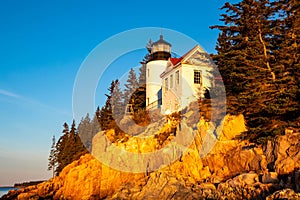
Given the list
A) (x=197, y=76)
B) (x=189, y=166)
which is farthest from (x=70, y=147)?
(x=189, y=166)

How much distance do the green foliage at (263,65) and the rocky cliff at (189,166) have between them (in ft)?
3.60

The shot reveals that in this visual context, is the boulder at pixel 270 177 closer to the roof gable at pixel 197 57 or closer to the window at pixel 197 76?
the window at pixel 197 76

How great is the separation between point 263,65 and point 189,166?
25.9 ft

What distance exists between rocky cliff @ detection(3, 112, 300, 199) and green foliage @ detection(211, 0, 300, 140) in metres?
1.10

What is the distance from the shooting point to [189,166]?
742 inches

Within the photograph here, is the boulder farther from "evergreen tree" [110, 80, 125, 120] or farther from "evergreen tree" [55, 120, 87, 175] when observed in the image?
"evergreen tree" [55, 120, 87, 175]

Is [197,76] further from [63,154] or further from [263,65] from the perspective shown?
[63,154]

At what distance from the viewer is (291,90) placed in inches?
683

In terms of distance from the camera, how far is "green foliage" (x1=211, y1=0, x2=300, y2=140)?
17.8m

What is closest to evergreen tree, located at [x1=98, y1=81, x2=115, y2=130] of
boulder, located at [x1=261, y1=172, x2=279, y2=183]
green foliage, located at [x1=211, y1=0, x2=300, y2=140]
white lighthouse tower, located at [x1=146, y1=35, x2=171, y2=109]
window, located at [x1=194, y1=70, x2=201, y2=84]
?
white lighthouse tower, located at [x1=146, y1=35, x2=171, y2=109]

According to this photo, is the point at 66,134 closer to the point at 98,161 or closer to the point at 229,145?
the point at 98,161

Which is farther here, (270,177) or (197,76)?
(197,76)

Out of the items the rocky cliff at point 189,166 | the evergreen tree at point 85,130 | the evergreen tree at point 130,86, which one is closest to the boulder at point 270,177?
the rocky cliff at point 189,166

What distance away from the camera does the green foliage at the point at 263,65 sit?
17.8 metres
